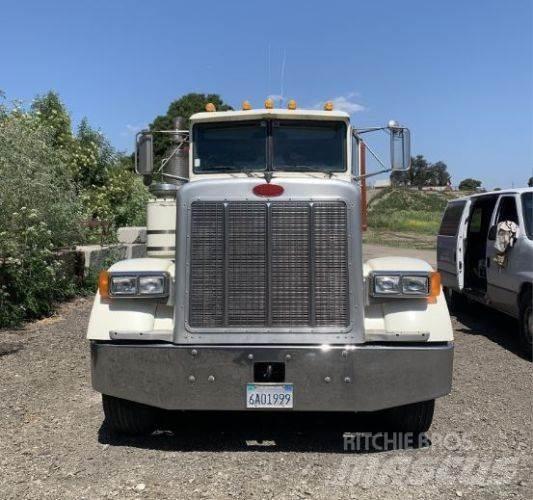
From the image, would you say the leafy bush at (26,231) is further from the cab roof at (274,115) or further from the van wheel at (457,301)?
the van wheel at (457,301)

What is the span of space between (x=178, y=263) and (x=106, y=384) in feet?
3.08

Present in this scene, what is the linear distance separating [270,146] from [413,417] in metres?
2.68

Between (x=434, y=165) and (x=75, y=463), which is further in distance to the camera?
(x=434, y=165)

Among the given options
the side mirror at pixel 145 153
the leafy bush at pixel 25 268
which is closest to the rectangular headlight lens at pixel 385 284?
the side mirror at pixel 145 153

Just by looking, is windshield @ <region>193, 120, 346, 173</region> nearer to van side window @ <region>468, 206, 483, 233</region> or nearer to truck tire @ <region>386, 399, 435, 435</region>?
truck tire @ <region>386, 399, 435, 435</region>

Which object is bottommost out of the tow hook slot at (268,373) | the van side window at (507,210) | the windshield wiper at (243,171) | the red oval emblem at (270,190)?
the tow hook slot at (268,373)

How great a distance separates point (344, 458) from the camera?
4.29 meters

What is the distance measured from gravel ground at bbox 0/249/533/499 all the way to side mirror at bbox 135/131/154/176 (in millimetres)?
2148

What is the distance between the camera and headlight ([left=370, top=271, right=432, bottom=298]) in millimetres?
4250

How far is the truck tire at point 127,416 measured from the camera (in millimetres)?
4461

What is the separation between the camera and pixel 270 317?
423 centimetres

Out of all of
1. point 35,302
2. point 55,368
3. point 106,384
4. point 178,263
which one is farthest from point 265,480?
point 35,302

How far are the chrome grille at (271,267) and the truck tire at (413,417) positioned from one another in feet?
2.99

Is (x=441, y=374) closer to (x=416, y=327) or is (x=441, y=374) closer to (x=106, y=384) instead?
(x=416, y=327)
